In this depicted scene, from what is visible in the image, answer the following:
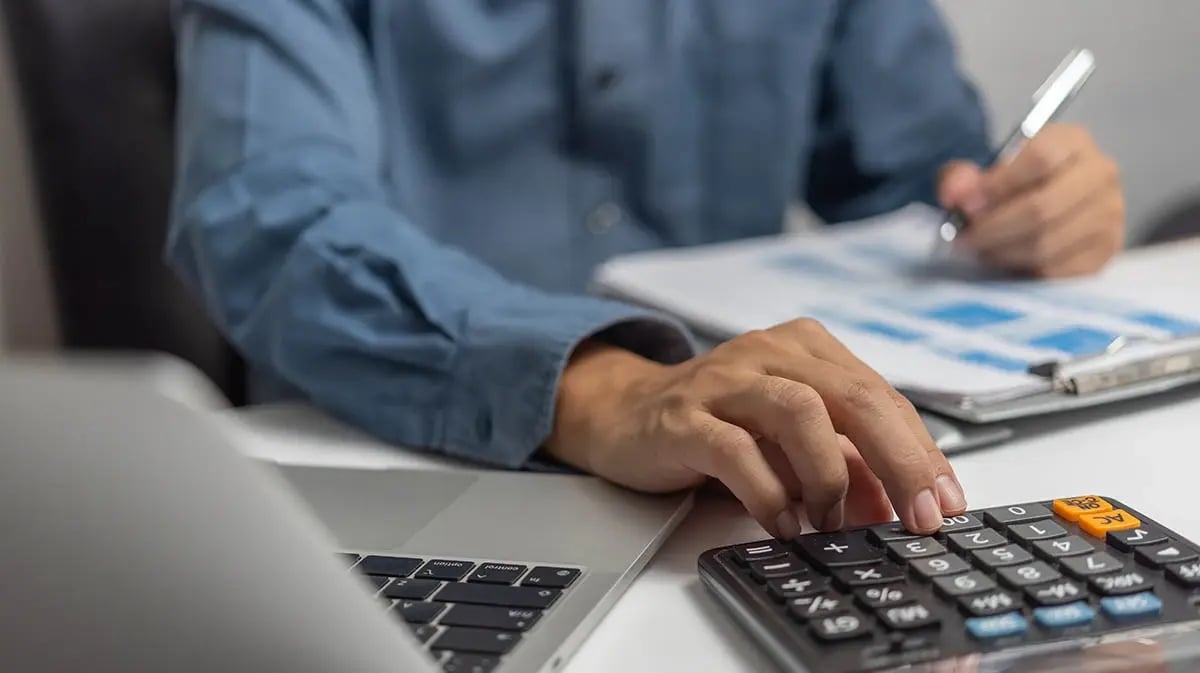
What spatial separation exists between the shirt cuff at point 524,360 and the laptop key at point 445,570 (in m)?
0.12

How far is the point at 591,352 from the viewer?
0.51m

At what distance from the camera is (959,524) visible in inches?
13.9

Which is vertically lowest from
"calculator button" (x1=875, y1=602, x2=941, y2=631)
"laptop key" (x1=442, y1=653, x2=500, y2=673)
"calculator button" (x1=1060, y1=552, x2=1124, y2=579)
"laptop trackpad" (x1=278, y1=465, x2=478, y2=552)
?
"laptop trackpad" (x1=278, y1=465, x2=478, y2=552)

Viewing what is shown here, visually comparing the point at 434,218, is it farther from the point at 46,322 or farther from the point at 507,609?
the point at 507,609

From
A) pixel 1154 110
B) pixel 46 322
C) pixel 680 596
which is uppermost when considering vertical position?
pixel 1154 110

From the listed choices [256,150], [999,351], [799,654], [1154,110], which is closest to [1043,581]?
[799,654]

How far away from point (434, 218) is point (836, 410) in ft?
1.54

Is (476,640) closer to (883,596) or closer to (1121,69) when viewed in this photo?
(883,596)

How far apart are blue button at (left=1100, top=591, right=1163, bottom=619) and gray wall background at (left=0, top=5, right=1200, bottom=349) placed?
106cm

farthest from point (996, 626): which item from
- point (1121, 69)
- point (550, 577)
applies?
point (1121, 69)

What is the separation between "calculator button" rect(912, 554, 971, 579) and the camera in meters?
0.32

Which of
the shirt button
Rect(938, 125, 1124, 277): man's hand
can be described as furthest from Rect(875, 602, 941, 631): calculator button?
the shirt button

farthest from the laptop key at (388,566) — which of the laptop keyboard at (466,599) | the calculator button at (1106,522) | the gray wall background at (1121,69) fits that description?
the gray wall background at (1121,69)

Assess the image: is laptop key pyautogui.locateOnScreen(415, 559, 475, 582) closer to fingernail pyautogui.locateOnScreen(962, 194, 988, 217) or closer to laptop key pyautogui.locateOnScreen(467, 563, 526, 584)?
laptop key pyautogui.locateOnScreen(467, 563, 526, 584)
